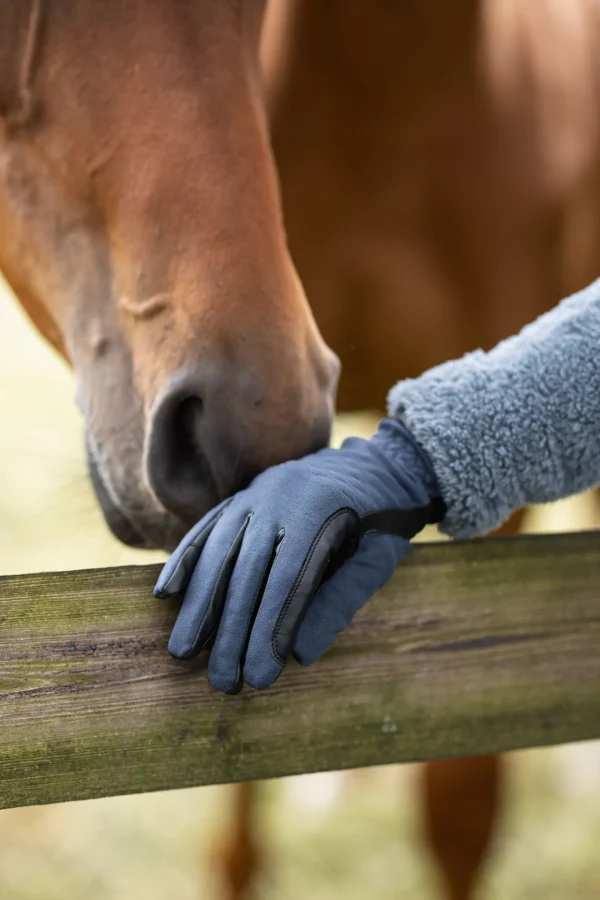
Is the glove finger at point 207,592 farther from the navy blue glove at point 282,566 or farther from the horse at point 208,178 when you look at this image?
the horse at point 208,178

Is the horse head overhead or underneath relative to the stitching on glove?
overhead

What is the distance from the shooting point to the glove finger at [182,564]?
0.38 metres

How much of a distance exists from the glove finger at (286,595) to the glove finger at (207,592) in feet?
0.07

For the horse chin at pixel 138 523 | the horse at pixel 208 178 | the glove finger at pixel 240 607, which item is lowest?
the horse chin at pixel 138 523

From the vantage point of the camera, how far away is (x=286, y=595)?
38 centimetres

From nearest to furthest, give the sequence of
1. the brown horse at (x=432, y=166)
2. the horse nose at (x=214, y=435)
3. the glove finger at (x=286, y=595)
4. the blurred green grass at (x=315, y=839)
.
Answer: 1. the glove finger at (x=286, y=595)
2. the horse nose at (x=214, y=435)
3. the brown horse at (x=432, y=166)
4. the blurred green grass at (x=315, y=839)

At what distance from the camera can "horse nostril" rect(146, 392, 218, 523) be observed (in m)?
0.51

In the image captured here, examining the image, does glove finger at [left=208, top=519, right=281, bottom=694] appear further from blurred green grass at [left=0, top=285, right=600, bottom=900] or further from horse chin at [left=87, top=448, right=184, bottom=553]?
blurred green grass at [left=0, top=285, right=600, bottom=900]

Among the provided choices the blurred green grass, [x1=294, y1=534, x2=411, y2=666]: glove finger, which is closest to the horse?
[x1=294, y1=534, x2=411, y2=666]: glove finger

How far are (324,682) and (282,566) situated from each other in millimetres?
91

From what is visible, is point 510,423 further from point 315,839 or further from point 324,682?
point 315,839

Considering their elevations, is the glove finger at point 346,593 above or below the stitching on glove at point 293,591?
below

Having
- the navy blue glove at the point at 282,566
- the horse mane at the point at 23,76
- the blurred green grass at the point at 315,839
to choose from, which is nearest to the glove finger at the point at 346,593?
the navy blue glove at the point at 282,566

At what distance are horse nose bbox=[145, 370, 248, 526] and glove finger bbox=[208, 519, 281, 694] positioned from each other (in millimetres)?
118
